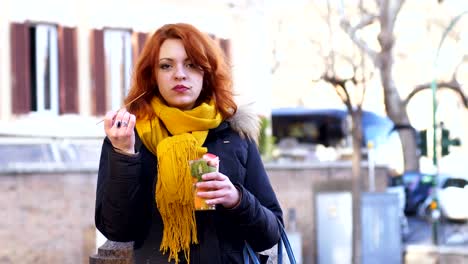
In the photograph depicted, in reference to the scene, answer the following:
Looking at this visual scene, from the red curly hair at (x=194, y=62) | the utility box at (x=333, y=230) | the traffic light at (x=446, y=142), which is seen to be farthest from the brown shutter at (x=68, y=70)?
the red curly hair at (x=194, y=62)

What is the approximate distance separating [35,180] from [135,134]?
1302 cm

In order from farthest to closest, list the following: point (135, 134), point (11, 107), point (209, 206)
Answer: point (11, 107) < point (135, 134) < point (209, 206)

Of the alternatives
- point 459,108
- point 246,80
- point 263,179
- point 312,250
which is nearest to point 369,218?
point 312,250

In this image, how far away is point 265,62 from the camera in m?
24.2

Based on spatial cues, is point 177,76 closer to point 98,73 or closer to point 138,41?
point 98,73

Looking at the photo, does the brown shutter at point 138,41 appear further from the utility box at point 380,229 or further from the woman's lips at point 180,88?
the woman's lips at point 180,88

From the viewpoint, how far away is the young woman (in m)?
2.99

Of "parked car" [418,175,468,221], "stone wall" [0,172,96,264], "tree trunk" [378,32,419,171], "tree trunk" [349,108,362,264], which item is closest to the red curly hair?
"stone wall" [0,172,96,264]

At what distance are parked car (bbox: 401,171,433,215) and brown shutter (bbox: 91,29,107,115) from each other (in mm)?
11952

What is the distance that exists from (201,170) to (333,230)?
1726cm

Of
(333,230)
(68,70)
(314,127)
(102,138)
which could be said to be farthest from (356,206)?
(314,127)

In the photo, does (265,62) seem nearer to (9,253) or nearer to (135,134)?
(9,253)

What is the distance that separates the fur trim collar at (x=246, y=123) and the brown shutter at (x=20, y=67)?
15.7 metres

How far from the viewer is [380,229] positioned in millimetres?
19266
